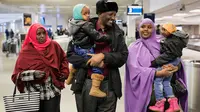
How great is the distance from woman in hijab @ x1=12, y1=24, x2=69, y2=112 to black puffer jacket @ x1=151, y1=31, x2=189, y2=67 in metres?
0.99

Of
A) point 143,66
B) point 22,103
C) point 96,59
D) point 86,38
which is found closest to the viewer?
point 96,59

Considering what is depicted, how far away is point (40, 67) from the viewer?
2650 millimetres

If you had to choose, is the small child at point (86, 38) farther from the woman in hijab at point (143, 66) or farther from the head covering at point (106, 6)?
the woman in hijab at point (143, 66)

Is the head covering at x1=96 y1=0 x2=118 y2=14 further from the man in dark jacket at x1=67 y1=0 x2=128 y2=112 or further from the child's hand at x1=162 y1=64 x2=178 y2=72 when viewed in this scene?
the child's hand at x1=162 y1=64 x2=178 y2=72

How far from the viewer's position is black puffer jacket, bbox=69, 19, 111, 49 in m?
2.15

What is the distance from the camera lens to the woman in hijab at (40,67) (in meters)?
2.63

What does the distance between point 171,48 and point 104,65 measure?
731 millimetres

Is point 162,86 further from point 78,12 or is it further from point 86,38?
point 78,12

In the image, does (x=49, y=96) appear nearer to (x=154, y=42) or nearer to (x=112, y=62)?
(x=112, y=62)

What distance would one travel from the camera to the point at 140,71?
2605 mm

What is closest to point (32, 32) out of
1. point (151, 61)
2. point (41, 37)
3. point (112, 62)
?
point (41, 37)

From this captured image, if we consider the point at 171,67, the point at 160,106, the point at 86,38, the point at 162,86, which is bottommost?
the point at 160,106

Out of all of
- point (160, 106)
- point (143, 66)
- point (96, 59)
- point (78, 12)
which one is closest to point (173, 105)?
point (160, 106)

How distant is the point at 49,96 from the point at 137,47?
38.7 inches
